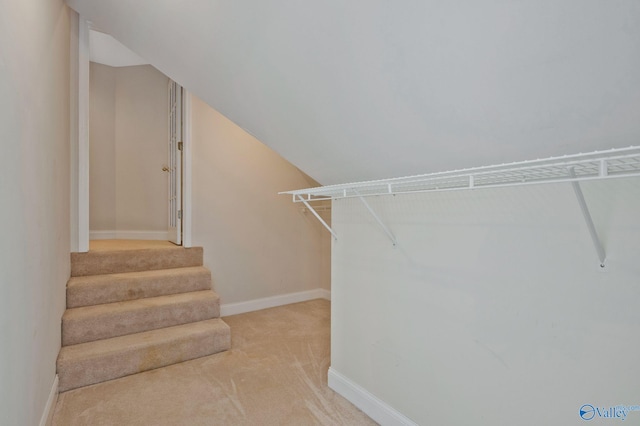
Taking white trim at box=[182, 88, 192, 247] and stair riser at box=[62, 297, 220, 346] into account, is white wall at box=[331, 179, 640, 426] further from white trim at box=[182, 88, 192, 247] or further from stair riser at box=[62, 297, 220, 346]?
white trim at box=[182, 88, 192, 247]

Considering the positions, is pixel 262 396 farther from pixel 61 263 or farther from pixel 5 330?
pixel 61 263

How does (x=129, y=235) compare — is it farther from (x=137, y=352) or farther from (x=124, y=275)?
(x=137, y=352)

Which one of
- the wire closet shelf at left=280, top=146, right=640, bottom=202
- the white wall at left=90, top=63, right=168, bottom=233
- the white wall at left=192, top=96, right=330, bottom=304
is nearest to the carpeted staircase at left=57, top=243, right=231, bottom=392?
the white wall at left=192, top=96, right=330, bottom=304

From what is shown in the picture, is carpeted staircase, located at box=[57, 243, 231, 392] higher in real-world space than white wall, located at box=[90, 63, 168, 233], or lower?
lower

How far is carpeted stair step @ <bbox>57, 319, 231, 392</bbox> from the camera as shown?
6.53 ft

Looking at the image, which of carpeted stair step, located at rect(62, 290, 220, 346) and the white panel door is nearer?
carpeted stair step, located at rect(62, 290, 220, 346)

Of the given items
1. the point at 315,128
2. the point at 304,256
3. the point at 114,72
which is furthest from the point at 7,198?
the point at 114,72

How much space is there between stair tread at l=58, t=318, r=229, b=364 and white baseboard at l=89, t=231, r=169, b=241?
1886 millimetres

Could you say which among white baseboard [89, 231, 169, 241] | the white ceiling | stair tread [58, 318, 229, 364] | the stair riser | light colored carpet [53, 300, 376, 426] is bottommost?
light colored carpet [53, 300, 376, 426]

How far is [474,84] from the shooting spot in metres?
0.90

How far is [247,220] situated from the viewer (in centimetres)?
357

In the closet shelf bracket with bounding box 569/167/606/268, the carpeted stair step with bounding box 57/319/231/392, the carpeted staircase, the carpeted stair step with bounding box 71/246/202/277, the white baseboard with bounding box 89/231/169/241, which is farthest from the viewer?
the white baseboard with bounding box 89/231/169/241

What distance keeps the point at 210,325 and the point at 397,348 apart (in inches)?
61.7

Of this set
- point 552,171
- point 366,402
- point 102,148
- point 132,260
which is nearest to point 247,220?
point 132,260
